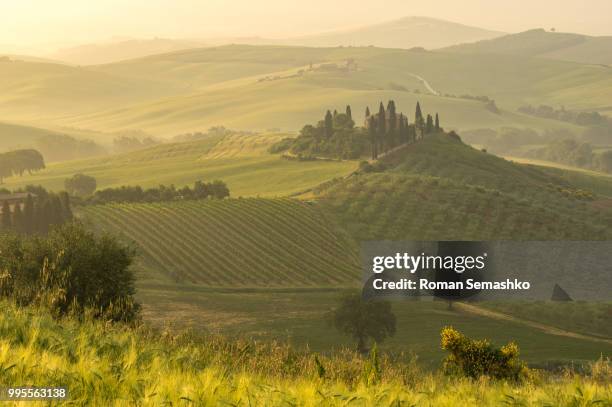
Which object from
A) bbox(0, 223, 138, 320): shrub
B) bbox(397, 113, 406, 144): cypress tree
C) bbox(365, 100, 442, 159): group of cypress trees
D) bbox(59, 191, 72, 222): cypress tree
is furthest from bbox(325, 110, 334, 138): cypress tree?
bbox(0, 223, 138, 320): shrub

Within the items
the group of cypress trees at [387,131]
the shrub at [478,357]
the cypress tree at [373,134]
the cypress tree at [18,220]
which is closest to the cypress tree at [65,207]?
the cypress tree at [18,220]

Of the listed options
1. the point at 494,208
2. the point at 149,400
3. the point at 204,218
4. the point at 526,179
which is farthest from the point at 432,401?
the point at 526,179

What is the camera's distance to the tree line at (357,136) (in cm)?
17375

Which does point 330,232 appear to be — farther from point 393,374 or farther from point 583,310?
point 393,374

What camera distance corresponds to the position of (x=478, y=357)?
25266 millimetres

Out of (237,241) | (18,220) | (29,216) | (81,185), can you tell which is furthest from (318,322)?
(81,185)

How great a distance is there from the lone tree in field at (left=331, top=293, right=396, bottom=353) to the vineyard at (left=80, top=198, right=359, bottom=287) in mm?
25922

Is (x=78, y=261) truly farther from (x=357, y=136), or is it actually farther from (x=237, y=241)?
(x=357, y=136)

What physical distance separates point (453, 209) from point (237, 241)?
39.3 meters

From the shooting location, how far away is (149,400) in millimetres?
10461

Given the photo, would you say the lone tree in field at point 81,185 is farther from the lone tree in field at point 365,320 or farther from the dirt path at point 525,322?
the lone tree in field at point 365,320

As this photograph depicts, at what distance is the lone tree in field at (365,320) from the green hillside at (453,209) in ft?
157

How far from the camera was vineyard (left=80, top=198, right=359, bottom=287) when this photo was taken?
98000mm

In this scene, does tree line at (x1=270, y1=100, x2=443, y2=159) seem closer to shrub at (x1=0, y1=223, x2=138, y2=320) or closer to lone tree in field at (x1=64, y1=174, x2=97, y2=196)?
lone tree in field at (x1=64, y1=174, x2=97, y2=196)
